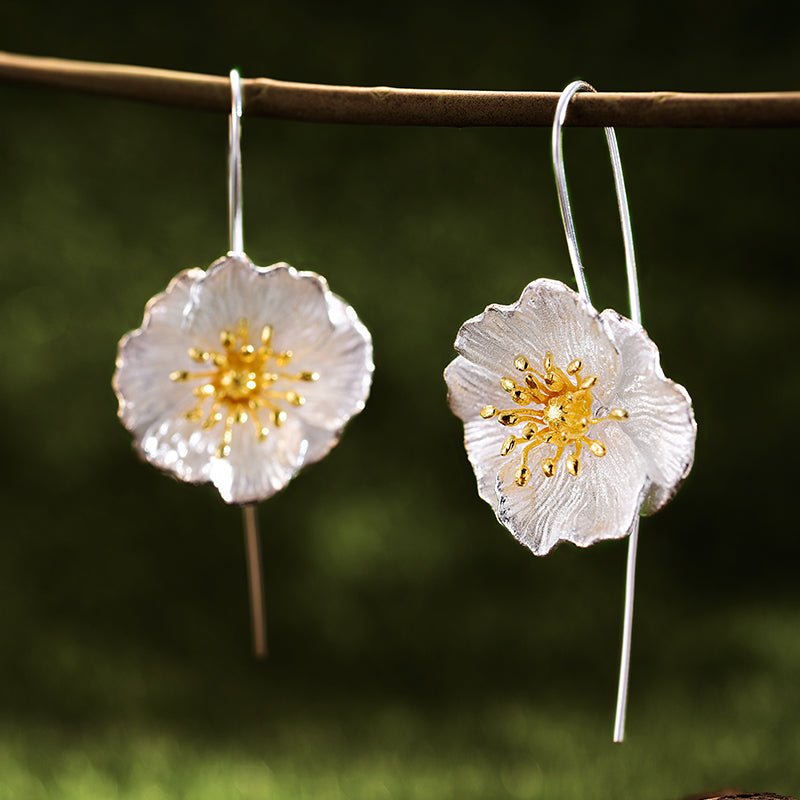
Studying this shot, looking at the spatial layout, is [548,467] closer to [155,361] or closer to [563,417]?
[563,417]

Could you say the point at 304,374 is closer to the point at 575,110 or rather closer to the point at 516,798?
the point at 575,110

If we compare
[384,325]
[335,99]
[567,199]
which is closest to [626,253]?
[567,199]

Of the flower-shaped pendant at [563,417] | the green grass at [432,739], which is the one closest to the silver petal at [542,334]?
the flower-shaped pendant at [563,417]

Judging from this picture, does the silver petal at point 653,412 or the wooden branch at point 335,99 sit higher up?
the wooden branch at point 335,99

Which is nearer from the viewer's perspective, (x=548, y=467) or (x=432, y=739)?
(x=548, y=467)

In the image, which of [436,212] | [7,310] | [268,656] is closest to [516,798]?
[268,656]

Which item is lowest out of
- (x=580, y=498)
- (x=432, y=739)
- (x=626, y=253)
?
(x=432, y=739)

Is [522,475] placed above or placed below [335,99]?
below

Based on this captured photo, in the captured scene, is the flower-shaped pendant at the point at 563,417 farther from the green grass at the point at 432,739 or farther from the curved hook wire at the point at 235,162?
the green grass at the point at 432,739
